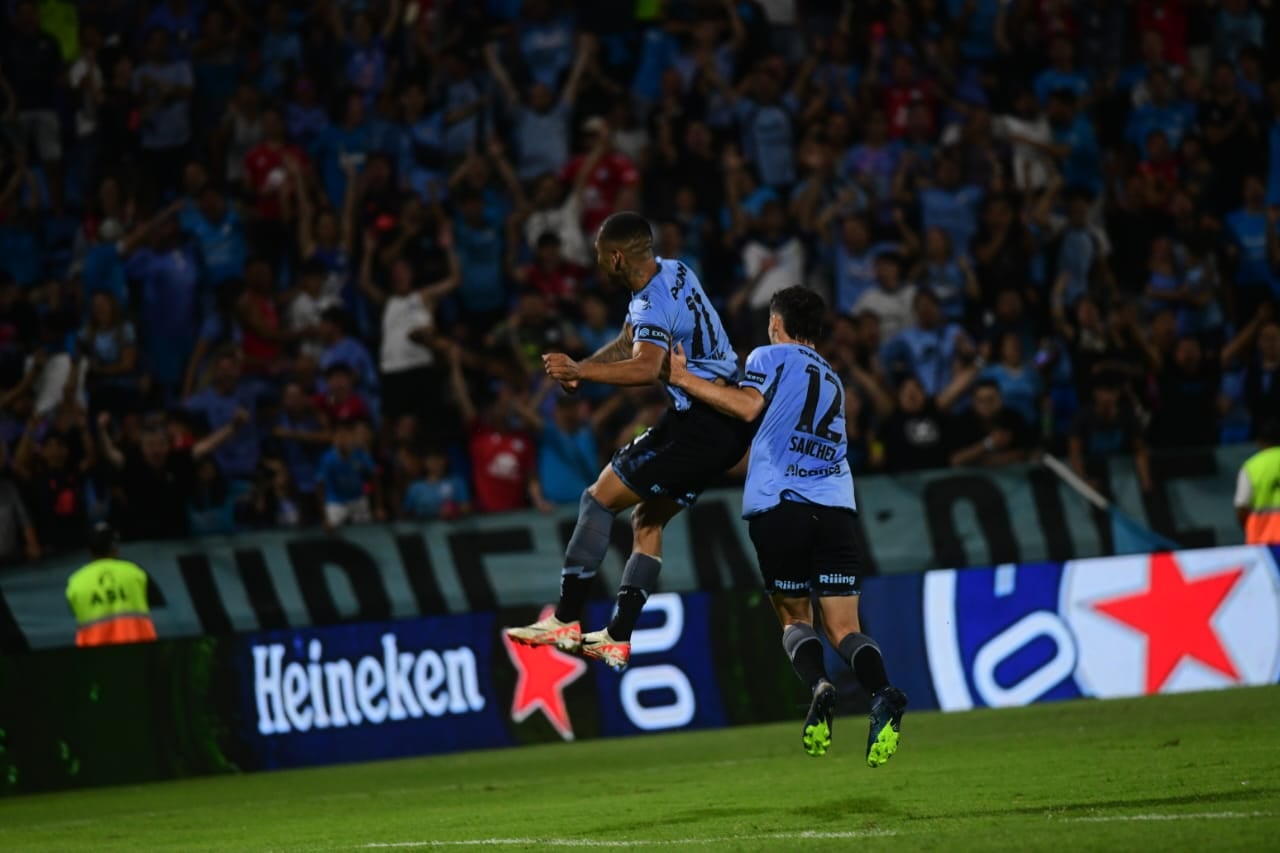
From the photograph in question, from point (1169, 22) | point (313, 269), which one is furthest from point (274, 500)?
point (1169, 22)

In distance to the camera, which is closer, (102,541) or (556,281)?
(102,541)

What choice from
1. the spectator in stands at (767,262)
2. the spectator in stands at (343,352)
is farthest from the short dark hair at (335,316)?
the spectator in stands at (767,262)

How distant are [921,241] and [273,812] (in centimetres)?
978

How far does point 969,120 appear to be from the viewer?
765 inches

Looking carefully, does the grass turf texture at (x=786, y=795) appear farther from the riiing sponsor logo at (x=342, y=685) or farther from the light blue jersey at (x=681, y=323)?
the light blue jersey at (x=681, y=323)

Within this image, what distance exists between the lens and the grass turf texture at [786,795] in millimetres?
7820

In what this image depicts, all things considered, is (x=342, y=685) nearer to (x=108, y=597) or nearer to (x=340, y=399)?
(x=108, y=597)

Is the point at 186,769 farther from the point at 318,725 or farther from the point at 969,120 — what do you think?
the point at 969,120

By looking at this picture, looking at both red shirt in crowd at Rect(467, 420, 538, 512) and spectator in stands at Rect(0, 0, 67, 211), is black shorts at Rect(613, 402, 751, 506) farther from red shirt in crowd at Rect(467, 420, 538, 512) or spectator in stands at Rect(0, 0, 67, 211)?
spectator in stands at Rect(0, 0, 67, 211)

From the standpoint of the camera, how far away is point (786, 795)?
993 centimetres

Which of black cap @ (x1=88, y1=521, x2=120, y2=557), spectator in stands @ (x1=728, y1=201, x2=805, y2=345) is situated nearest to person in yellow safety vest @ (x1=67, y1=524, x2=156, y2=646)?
black cap @ (x1=88, y1=521, x2=120, y2=557)

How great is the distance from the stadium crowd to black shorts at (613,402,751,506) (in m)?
6.84

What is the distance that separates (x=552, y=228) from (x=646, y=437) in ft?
30.1

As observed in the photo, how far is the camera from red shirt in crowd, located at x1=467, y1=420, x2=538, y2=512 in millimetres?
17016
